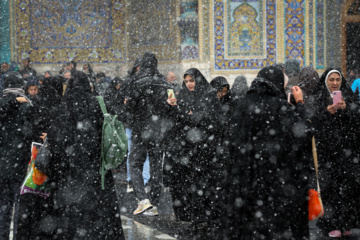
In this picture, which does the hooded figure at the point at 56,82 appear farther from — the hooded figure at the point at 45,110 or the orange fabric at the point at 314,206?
the orange fabric at the point at 314,206

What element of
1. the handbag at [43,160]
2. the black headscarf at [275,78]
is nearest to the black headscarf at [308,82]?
the black headscarf at [275,78]

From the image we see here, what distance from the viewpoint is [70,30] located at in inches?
578

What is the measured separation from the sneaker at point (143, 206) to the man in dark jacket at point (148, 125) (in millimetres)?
63

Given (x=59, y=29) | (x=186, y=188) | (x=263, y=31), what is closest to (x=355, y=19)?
(x=263, y=31)

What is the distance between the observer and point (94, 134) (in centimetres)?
396

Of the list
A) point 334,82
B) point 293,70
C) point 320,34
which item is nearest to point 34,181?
point 334,82

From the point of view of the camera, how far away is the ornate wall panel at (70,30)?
47.4 ft

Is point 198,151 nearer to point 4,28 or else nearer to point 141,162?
point 141,162

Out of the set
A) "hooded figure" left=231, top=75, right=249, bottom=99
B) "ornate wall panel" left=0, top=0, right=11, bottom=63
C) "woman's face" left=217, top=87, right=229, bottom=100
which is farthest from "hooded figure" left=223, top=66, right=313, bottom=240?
"ornate wall panel" left=0, top=0, right=11, bottom=63

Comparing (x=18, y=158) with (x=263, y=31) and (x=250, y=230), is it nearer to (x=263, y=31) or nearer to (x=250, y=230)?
(x=250, y=230)

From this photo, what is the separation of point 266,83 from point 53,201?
5.62 ft

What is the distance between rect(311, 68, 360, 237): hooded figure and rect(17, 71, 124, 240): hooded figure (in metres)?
2.02

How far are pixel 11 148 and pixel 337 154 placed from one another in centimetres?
269

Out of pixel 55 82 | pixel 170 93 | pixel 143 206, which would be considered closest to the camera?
pixel 55 82
